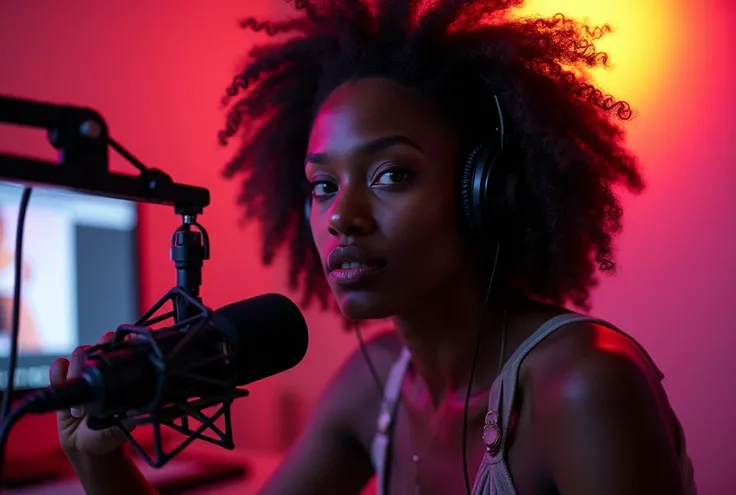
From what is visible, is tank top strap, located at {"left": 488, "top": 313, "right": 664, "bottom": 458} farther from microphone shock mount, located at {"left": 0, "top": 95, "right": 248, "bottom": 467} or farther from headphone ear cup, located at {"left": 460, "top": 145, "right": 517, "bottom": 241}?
microphone shock mount, located at {"left": 0, "top": 95, "right": 248, "bottom": 467}

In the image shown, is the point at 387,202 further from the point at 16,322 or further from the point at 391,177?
the point at 16,322

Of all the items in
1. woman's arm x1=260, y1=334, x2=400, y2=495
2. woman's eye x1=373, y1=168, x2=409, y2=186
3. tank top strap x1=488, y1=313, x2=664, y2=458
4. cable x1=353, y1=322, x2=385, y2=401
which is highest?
woman's eye x1=373, y1=168, x2=409, y2=186

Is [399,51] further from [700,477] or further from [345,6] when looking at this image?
[700,477]

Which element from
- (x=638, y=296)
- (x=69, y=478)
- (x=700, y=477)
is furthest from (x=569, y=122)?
(x=69, y=478)

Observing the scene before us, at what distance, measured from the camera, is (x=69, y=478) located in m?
1.30

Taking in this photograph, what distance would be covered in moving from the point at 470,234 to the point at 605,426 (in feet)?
0.87

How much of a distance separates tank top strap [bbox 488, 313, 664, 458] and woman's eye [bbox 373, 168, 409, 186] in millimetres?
244

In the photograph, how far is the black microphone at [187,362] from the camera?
47 centimetres

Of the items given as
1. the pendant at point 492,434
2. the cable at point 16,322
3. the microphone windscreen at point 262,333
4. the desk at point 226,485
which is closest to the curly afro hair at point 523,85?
the pendant at point 492,434

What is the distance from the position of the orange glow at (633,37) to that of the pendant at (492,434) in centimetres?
79

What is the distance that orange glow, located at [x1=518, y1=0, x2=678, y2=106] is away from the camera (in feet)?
4.48

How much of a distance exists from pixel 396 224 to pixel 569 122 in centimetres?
26

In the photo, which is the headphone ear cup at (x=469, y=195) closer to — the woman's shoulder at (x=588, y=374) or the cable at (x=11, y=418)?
the woman's shoulder at (x=588, y=374)

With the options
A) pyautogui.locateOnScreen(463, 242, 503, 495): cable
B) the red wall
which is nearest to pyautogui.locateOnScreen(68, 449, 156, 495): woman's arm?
pyautogui.locateOnScreen(463, 242, 503, 495): cable
